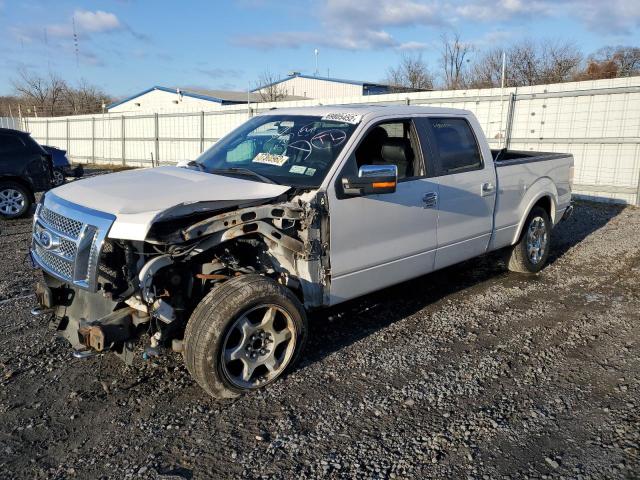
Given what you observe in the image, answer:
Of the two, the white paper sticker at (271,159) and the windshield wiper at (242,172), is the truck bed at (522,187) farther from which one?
the windshield wiper at (242,172)

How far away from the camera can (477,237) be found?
5.39 metres

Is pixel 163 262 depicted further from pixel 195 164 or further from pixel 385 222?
pixel 385 222

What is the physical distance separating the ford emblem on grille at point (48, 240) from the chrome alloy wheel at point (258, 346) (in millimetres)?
1301

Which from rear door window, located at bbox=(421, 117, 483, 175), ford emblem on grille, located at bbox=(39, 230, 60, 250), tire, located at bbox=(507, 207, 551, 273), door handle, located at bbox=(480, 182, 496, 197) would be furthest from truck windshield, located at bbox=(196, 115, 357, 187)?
tire, located at bbox=(507, 207, 551, 273)

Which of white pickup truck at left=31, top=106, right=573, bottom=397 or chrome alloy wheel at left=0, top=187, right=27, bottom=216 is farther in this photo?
chrome alloy wheel at left=0, top=187, right=27, bottom=216

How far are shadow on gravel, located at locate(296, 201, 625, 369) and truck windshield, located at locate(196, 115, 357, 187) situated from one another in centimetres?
142

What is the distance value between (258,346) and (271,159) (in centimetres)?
156

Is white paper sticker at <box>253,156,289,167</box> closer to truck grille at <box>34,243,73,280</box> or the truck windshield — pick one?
the truck windshield

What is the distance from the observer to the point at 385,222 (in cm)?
427

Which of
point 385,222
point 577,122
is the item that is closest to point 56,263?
point 385,222

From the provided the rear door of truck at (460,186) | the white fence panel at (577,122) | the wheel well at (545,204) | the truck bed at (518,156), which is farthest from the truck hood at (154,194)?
the white fence panel at (577,122)

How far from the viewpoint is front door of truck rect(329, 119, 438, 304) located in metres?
4.00

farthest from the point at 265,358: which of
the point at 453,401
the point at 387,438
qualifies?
the point at 453,401

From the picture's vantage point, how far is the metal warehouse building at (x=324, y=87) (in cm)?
3788
